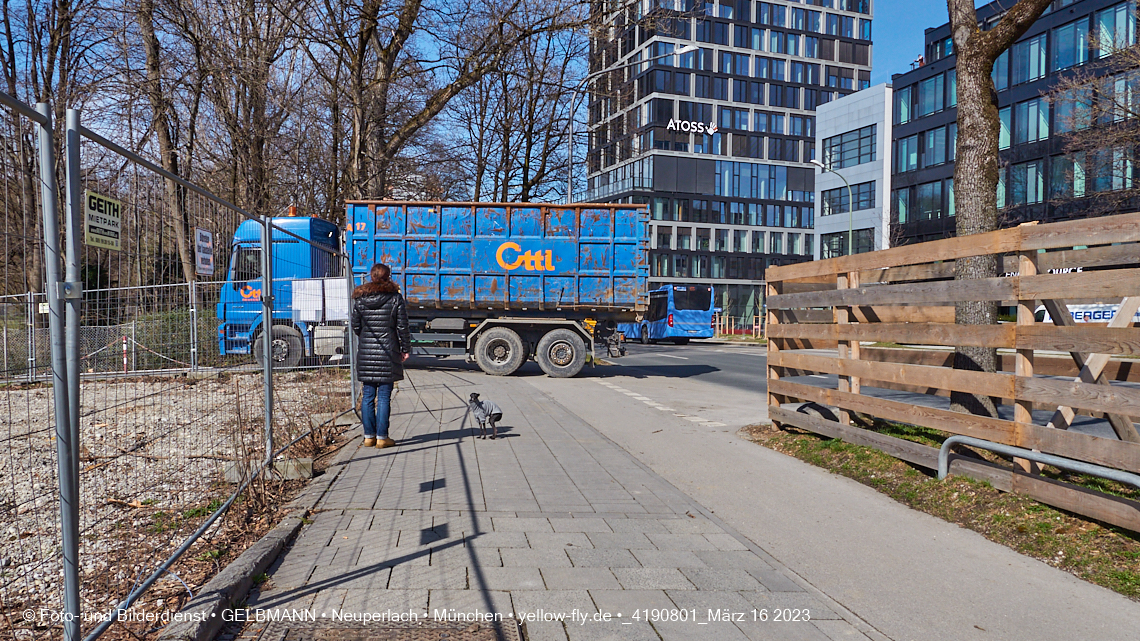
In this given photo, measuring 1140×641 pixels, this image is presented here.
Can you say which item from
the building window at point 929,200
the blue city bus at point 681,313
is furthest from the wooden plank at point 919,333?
the building window at point 929,200

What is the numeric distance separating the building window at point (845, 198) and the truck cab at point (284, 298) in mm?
48137

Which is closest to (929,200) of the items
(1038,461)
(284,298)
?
(284,298)

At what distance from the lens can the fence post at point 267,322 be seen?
244 inches

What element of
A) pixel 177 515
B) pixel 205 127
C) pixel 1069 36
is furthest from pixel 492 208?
pixel 1069 36

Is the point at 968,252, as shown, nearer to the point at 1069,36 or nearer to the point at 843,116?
the point at 1069,36

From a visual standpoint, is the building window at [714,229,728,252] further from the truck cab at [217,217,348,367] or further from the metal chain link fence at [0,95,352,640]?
the metal chain link fence at [0,95,352,640]

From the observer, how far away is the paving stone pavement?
369cm

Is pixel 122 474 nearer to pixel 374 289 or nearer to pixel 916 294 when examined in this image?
pixel 374 289

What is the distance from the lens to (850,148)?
5556 cm

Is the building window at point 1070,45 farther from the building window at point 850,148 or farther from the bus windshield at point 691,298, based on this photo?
the bus windshield at point 691,298

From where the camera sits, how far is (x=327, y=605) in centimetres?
373

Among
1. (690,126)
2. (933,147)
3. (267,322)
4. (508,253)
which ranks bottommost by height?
(267,322)

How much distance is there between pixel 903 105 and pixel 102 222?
174 feet

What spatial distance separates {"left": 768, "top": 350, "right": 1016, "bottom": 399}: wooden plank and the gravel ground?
16.1 feet
